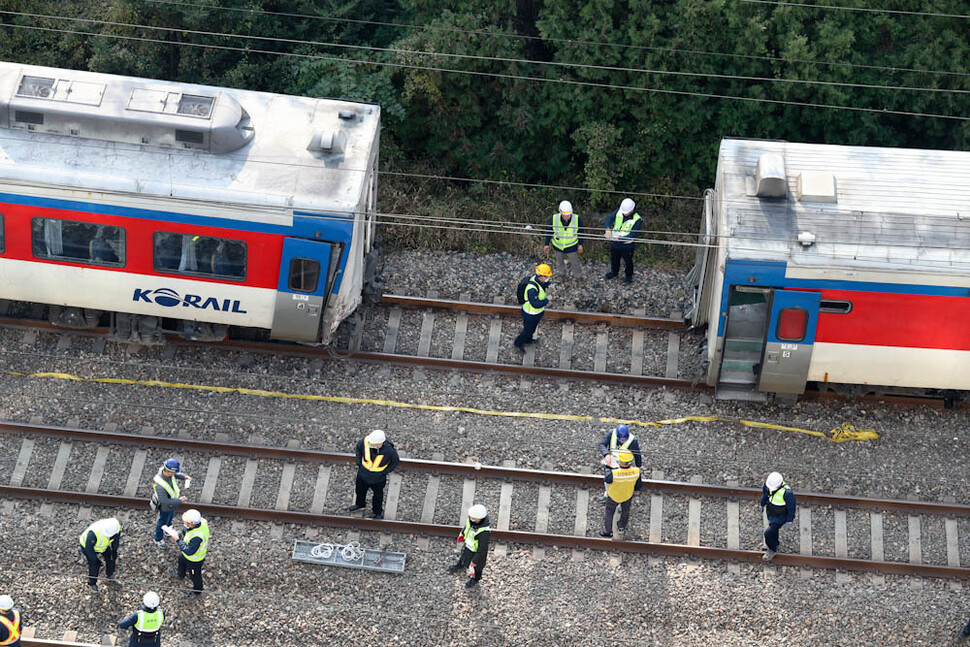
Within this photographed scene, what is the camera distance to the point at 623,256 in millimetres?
22281

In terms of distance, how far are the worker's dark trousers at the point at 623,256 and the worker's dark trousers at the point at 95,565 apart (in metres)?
8.97

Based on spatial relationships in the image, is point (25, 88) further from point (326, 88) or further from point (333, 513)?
point (333, 513)

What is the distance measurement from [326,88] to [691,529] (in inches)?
388

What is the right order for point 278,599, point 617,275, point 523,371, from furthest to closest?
point 617,275
point 523,371
point 278,599

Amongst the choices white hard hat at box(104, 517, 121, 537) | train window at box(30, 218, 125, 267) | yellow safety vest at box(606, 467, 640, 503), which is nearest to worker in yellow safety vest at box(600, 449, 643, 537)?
yellow safety vest at box(606, 467, 640, 503)

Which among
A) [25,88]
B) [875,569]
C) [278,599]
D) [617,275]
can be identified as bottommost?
[278,599]

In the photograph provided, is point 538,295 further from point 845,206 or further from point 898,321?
point 898,321

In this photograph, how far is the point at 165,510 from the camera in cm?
1820

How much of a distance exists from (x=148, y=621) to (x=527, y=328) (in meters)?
7.24

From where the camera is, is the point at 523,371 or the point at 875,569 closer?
the point at 875,569

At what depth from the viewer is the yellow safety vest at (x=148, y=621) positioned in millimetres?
16578

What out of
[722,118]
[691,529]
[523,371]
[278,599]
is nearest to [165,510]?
[278,599]

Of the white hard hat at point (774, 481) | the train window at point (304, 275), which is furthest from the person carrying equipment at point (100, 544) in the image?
the white hard hat at point (774, 481)

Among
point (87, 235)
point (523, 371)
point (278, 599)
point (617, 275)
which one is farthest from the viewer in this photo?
point (617, 275)
